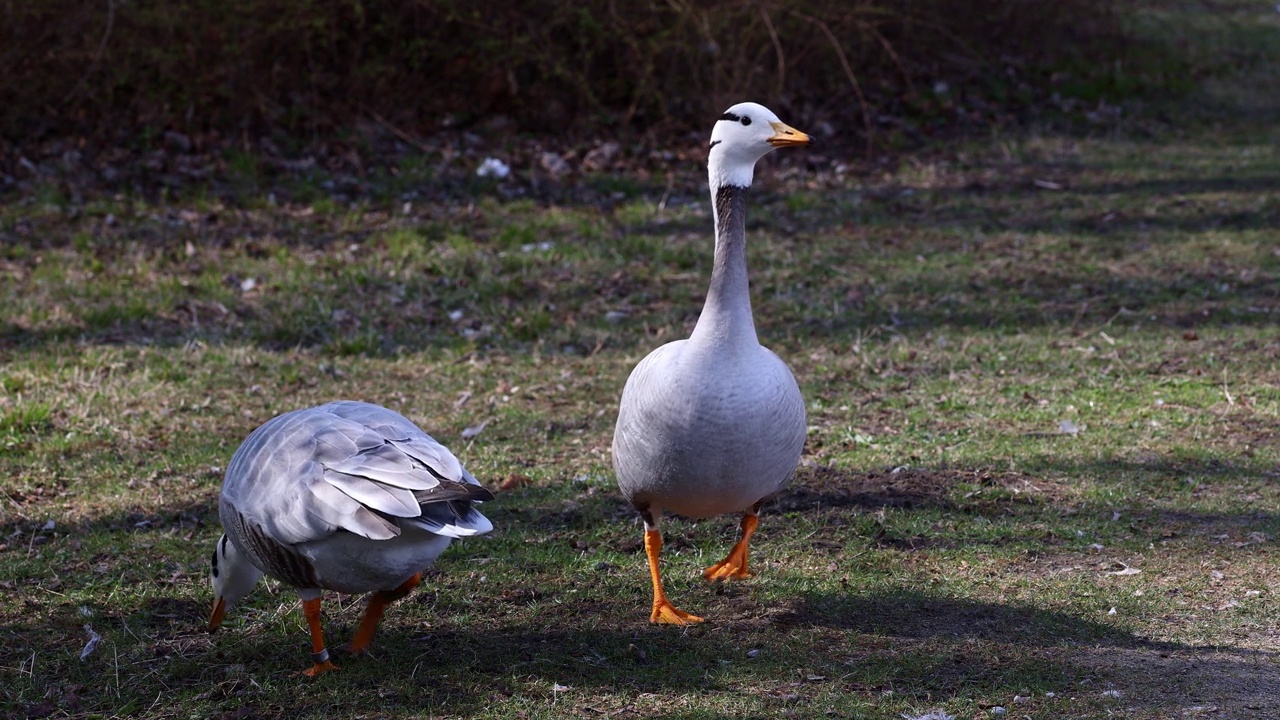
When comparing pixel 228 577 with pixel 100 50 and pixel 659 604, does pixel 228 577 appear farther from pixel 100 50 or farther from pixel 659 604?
pixel 100 50

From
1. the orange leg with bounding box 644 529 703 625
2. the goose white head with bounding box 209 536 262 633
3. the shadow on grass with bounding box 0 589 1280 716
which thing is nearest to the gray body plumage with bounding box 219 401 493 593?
the goose white head with bounding box 209 536 262 633

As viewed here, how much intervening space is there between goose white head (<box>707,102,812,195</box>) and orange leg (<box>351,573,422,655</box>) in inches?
73.0

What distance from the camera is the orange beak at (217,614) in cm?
439

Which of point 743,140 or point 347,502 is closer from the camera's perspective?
point 347,502

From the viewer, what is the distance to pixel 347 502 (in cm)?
369

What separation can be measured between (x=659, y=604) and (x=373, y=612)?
1052 mm

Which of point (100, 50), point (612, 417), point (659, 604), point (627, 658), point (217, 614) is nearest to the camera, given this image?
point (627, 658)

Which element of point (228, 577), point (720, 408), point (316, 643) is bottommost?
point (316, 643)

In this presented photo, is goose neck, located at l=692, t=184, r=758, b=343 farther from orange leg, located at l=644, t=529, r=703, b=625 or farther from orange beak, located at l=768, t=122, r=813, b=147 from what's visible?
orange leg, located at l=644, t=529, r=703, b=625

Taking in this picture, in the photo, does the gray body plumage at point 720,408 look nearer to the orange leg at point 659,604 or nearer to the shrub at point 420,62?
the orange leg at point 659,604

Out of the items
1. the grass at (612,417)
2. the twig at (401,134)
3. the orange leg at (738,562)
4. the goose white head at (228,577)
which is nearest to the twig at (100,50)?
the grass at (612,417)

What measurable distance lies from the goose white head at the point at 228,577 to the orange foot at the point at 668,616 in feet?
4.78

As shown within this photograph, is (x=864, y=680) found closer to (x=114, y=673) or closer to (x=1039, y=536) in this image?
(x=1039, y=536)

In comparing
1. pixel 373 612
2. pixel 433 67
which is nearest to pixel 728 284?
pixel 373 612
